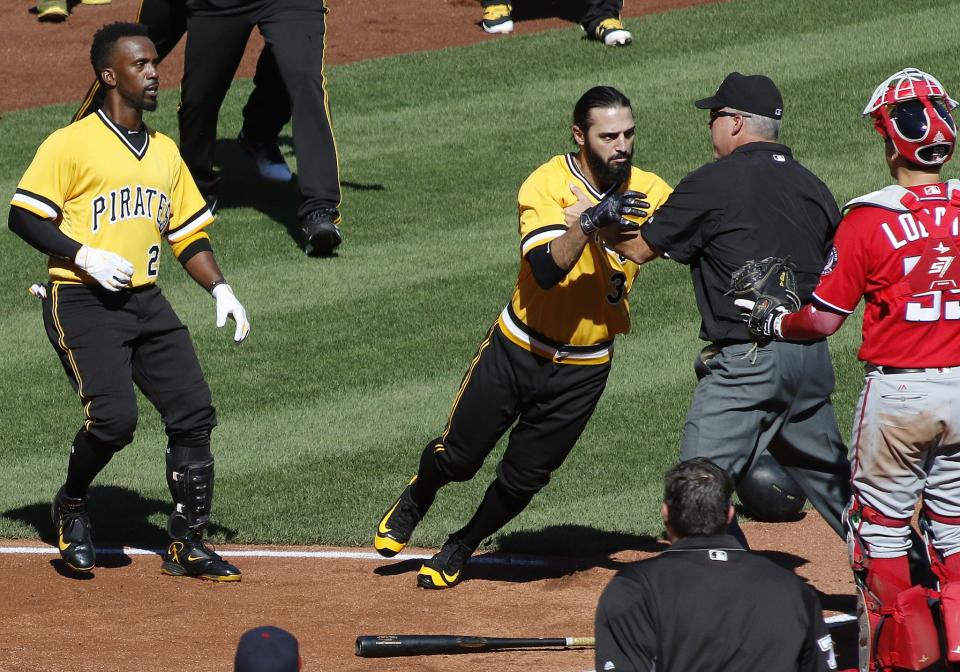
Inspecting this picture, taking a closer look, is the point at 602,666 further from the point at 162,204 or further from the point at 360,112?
the point at 360,112

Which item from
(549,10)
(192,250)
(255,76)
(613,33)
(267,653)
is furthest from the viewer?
(549,10)

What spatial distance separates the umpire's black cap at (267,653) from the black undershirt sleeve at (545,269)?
2.82 metres

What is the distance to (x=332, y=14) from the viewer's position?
1627 centimetres

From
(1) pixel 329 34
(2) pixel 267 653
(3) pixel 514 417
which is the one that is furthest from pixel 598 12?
A: (2) pixel 267 653

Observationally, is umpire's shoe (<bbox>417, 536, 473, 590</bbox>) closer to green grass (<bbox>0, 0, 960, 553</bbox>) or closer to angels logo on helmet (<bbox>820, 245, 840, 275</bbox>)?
green grass (<bbox>0, 0, 960, 553</bbox>)

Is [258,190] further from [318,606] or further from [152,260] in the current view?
[318,606]

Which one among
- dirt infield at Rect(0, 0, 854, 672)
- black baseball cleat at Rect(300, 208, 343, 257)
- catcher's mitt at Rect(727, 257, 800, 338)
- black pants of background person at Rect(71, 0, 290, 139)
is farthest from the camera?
black pants of background person at Rect(71, 0, 290, 139)

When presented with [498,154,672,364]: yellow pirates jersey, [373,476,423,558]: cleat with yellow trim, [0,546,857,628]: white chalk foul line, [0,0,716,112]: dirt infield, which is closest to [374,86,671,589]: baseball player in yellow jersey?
[498,154,672,364]: yellow pirates jersey

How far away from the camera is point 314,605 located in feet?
20.4

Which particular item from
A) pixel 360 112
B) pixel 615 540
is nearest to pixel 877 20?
pixel 360 112

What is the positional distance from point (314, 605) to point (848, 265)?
2799 mm

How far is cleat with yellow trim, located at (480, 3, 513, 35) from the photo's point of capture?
1540 cm

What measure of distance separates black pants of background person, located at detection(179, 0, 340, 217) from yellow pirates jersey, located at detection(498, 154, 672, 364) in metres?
4.67

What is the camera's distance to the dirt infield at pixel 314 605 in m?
5.57
